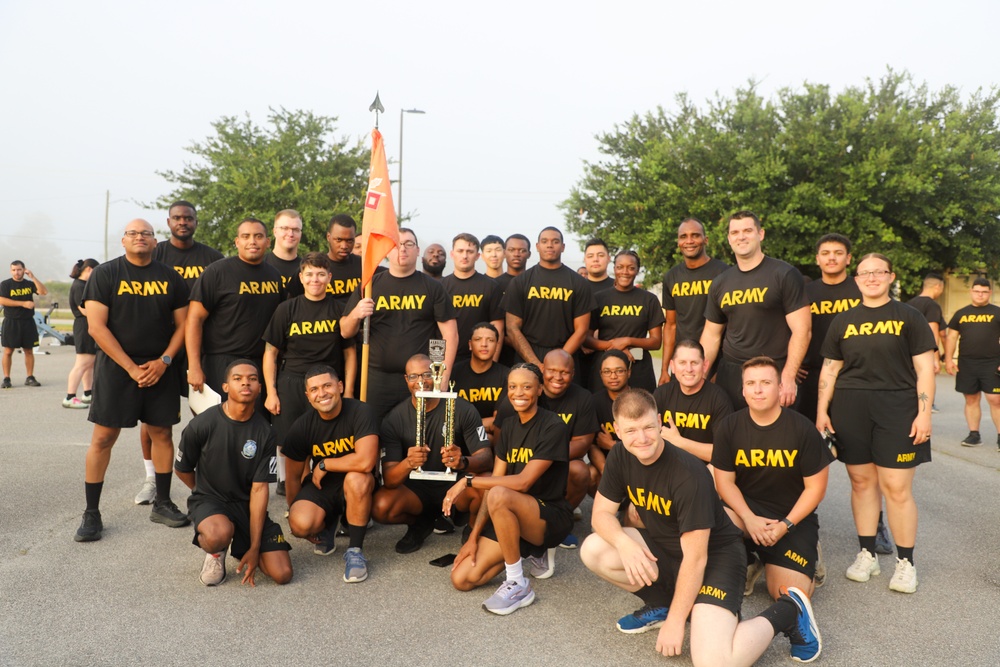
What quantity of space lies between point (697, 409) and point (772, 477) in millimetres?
868

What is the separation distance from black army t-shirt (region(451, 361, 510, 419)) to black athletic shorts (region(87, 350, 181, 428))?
7.25 feet

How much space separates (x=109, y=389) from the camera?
561 cm

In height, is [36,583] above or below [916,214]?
below

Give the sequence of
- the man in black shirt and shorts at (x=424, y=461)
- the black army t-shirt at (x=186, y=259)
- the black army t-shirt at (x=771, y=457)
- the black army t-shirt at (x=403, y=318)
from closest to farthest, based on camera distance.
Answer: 1. the black army t-shirt at (x=771, y=457)
2. the man in black shirt and shorts at (x=424, y=461)
3. the black army t-shirt at (x=403, y=318)
4. the black army t-shirt at (x=186, y=259)

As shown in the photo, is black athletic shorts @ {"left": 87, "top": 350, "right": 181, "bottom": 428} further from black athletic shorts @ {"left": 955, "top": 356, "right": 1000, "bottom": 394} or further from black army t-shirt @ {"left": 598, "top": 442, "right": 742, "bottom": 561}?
black athletic shorts @ {"left": 955, "top": 356, "right": 1000, "bottom": 394}

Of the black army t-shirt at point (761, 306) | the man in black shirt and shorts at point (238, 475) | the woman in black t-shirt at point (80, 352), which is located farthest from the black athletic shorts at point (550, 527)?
the woman in black t-shirt at point (80, 352)

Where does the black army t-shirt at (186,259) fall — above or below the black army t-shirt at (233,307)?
above

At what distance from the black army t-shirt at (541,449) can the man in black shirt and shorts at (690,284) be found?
174 centimetres

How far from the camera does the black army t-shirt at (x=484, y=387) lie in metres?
6.12

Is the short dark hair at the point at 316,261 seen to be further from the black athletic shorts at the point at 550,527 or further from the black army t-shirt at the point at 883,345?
the black army t-shirt at the point at 883,345

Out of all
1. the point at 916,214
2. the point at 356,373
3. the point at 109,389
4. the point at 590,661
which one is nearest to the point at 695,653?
the point at 590,661

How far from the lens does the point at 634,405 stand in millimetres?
3873

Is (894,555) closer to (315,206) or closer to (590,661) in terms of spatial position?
(590,661)

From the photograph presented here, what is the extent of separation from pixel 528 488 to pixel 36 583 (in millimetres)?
2954
